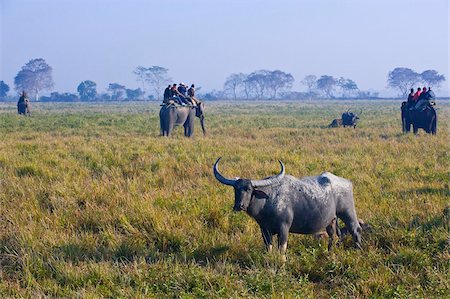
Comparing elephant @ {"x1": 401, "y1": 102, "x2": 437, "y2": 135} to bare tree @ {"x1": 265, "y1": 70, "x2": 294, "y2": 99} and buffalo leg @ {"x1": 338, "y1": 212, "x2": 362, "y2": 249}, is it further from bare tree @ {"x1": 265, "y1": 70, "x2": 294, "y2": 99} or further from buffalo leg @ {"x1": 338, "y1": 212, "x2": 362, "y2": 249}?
bare tree @ {"x1": 265, "y1": 70, "x2": 294, "y2": 99}

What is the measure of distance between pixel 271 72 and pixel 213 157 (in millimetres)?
123912

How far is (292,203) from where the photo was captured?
5.16 metres

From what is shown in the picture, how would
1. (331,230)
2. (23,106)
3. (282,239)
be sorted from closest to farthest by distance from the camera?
(282,239) → (331,230) → (23,106)

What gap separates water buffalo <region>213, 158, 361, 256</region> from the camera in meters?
4.92

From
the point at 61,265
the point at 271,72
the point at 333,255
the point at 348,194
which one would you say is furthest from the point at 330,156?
the point at 271,72

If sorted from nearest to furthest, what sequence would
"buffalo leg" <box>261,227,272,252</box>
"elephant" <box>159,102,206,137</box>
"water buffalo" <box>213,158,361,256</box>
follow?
1. "water buffalo" <box>213,158,361,256</box>
2. "buffalo leg" <box>261,227,272,252</box>
3. "elephant" <box>159,102,206,137</box>

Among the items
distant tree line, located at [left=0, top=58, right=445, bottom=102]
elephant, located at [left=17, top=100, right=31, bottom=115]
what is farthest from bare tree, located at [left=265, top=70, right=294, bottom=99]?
elephant, located at [left=17, top=100, right=31, bottom=115]

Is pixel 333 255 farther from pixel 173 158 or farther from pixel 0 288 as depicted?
pixel 173 158

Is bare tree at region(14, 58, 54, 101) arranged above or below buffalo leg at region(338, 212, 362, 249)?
above

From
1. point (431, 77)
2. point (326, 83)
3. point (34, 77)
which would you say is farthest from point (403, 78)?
point (34, 77)

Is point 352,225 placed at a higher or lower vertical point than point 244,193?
lower

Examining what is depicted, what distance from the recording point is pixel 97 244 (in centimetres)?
544

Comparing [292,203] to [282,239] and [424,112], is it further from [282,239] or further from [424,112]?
[424,112]

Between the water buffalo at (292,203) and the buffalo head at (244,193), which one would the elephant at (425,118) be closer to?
the water buffalo at (292,203)
